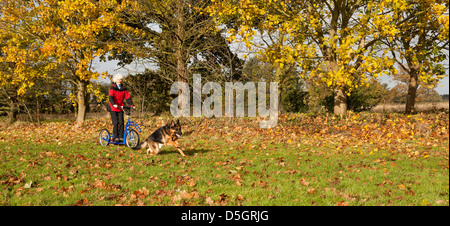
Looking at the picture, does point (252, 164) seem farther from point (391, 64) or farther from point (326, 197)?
point (391, 64)

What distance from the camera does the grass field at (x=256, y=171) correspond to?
4824 mm

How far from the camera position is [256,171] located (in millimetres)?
6930

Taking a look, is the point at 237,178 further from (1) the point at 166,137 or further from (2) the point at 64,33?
(2) the point at 64,33

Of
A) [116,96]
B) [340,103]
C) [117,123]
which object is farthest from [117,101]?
[340,103]

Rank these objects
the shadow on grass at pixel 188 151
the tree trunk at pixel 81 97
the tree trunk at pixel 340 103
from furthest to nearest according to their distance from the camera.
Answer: the tree trunk at pixel 81 97 → the tree trunk at pixel 340 103 → the shadow on grass at pixel 188 151

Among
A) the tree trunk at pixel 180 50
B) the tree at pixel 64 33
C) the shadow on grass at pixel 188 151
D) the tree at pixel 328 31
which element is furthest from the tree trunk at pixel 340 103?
the tree at pixel 64 33

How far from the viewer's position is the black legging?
10.5 metres

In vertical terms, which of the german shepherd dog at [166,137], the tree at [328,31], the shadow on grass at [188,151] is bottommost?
the shadow on grass at [188,151]

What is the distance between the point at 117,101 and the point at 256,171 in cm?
576

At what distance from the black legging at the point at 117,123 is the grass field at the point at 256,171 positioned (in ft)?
1.71

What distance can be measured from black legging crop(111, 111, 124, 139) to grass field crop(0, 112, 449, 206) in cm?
52

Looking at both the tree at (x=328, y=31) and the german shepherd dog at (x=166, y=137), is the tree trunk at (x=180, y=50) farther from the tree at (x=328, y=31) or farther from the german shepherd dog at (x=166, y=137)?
the german shepherd dog at (x=166, y=137)

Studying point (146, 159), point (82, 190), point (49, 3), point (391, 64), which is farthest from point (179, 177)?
point (49, 3)

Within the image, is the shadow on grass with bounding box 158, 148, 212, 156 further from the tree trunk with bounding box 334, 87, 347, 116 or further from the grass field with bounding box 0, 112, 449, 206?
the tree trunk with bounding box 334, 87, 347, 116
